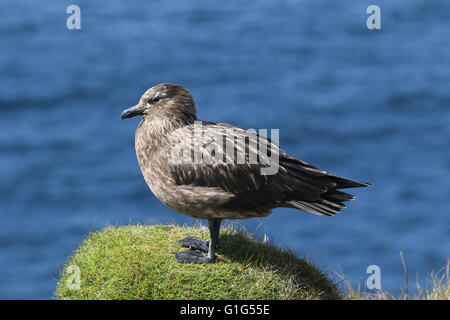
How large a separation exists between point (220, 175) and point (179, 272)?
1152 mm

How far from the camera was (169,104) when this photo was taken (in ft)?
26.5

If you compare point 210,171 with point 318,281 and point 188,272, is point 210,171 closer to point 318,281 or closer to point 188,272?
point 188,272

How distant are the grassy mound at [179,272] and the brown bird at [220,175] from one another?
274 millimetres

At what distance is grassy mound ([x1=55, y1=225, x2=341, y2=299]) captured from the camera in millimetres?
7574

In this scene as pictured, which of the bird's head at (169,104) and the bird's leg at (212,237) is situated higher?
the bird's head at (169,104)

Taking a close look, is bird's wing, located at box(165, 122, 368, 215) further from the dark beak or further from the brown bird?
the dark beak

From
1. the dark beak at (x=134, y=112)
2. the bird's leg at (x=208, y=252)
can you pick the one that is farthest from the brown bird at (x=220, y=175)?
the dark beak at (x=134, y=112)

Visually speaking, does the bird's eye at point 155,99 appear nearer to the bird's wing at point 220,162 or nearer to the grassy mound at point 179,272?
the bird's wing at point 220,162

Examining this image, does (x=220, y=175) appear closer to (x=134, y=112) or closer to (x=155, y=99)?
(x=155, y=99)

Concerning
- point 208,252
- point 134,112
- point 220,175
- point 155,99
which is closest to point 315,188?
point 220,175

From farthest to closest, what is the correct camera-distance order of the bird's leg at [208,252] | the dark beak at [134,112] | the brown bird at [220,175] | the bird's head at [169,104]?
the dark beak at [134,112]
the bird's head at [169,104]
the bird's leg at [208,252]
the brown bird at [220,175]

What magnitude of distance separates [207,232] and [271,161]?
1612 mm

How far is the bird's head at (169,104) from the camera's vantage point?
8.08 metres

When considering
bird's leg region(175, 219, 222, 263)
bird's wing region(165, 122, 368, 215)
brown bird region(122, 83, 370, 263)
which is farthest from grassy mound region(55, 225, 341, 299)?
bird's wing region(165, 122, 368, 215)
